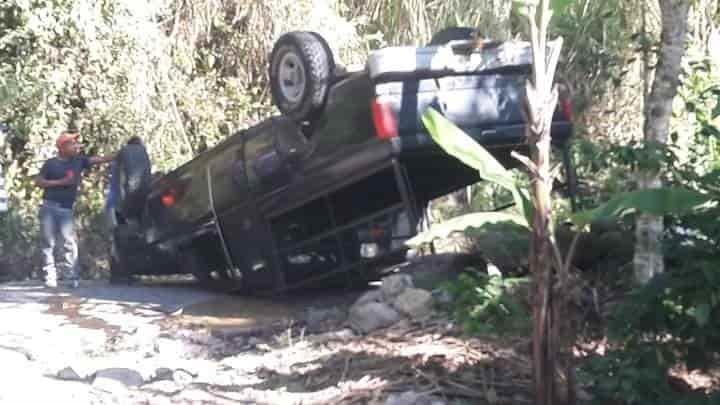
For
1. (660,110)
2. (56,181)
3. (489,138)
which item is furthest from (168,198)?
(660,110)

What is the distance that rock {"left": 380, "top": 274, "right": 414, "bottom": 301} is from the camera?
27.1ft

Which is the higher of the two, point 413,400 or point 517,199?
point 517,199

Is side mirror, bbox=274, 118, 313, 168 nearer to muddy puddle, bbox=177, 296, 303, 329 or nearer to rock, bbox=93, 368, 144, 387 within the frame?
muddy puddle, bbox=177, 296, 303, 329

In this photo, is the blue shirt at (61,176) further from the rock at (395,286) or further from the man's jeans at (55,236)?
the rock at (395,286)

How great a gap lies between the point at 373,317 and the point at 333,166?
4.53ft

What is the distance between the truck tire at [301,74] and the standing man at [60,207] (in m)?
3.00

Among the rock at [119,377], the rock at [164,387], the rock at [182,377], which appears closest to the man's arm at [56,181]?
the rock at [119,377]

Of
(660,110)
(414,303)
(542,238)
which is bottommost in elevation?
(414,303)

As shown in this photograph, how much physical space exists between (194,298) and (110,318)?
0.88 m

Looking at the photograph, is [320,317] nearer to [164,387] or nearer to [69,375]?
[164,387]

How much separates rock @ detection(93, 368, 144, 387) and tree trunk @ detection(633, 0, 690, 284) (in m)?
3.32

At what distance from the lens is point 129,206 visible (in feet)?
36.2

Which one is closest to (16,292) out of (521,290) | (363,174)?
(363,174)

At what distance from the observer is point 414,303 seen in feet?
26.0
